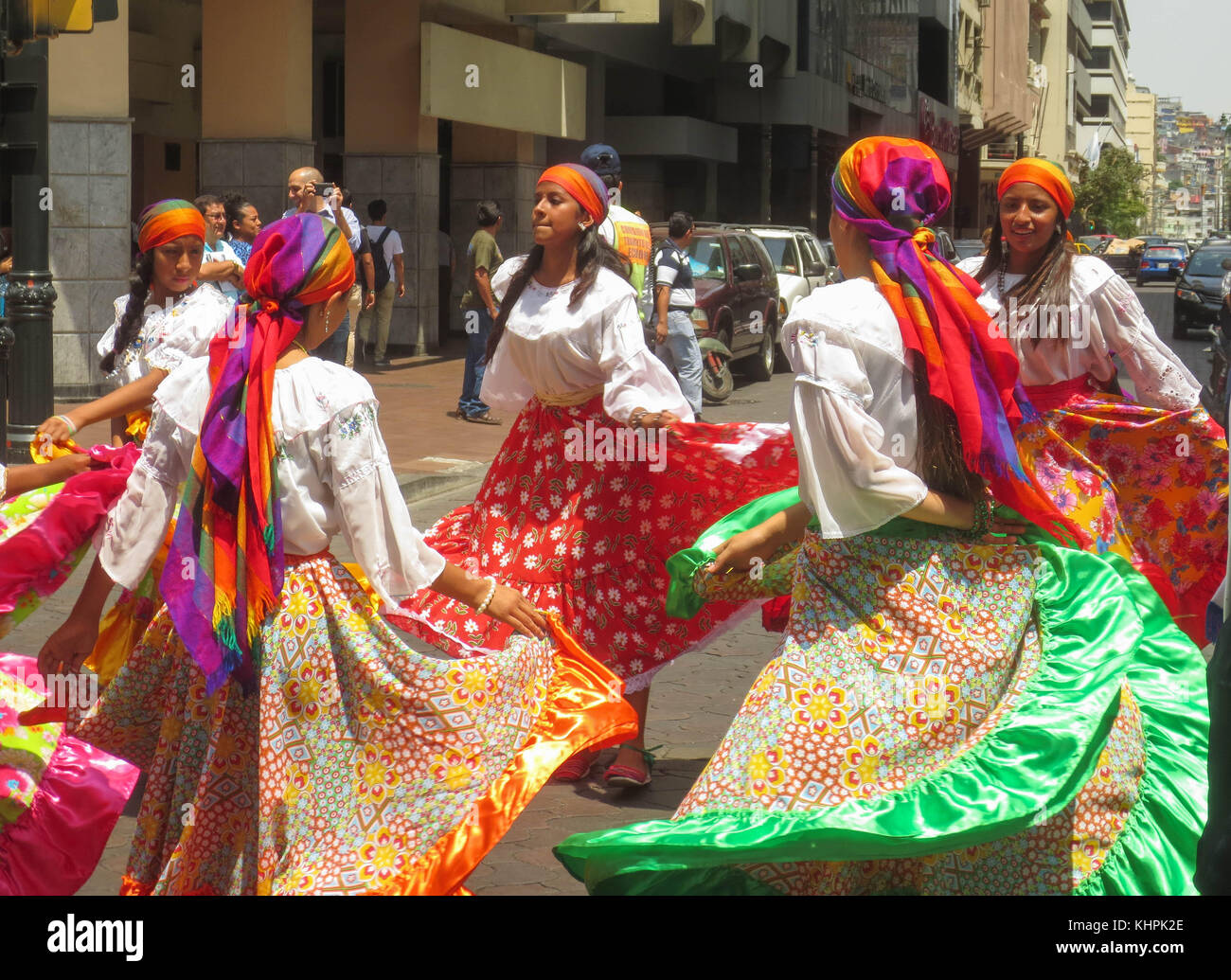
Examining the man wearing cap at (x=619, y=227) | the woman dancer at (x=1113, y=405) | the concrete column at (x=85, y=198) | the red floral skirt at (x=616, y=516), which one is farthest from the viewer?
the concrete column at (x=85, y=198)

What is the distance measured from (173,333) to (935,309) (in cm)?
274

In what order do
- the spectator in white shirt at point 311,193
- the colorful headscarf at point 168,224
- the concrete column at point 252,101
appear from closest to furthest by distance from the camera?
the colorful headscarf at point 168,224 → the spectator in white shirt at point 311,193 → the concrete column at point 252,101

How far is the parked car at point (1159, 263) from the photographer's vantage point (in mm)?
59344

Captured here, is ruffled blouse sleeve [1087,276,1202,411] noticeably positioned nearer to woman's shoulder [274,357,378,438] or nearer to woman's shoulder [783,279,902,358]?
woman's shoulder [783,279,902,358]

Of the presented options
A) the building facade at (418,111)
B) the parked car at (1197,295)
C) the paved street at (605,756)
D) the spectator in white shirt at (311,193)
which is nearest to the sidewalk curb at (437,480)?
the paved street at (605,756)

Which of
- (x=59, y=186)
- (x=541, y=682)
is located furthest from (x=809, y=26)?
(x=541, y=682)

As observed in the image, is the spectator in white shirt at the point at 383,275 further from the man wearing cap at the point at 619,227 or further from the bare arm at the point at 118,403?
the bare arm at the point at 118,403

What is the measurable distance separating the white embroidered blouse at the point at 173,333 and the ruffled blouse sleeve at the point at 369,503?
1.75 metres

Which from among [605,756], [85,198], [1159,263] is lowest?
[605,756]

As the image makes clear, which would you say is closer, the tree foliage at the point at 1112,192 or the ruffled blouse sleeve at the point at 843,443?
the ruffled blouse sleeve at the point at 843,443

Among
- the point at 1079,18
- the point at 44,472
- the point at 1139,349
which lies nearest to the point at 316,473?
the point at 44,472

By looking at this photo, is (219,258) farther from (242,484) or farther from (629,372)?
(242,484)

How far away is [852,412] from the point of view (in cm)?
344

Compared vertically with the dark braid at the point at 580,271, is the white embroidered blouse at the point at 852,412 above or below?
below
